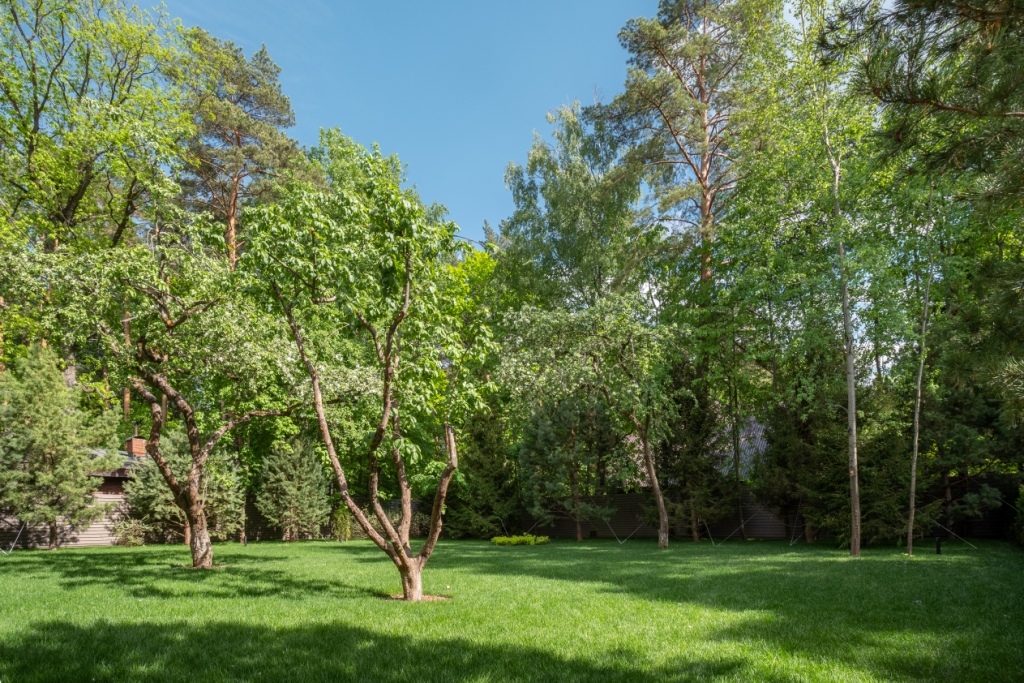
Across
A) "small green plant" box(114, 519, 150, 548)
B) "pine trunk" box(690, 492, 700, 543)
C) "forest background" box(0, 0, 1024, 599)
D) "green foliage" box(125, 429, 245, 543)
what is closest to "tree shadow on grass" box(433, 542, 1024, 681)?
"forest background" box(0, 0, 1024, 599)

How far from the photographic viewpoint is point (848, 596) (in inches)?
320

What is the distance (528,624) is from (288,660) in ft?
8.31

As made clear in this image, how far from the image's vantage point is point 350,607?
25.6ft

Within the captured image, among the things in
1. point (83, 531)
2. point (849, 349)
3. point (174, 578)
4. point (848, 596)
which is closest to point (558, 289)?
point (849, 349)

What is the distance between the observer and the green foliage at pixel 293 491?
75.2 feet

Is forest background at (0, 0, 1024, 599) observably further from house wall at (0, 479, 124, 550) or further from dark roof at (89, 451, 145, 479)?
house wall at (0, 479, 124, 550)

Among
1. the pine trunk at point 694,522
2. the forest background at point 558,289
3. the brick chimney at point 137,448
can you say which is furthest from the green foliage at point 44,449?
the pine trunk at point 694,522

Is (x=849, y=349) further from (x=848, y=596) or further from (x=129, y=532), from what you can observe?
(x=129, y=532)

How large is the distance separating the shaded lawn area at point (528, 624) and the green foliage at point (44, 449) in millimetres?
7441

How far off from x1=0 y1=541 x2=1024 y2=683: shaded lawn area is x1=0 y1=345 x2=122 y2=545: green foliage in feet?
24.4

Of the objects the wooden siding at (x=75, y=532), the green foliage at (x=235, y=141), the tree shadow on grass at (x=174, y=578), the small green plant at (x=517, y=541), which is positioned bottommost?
the small green plant at (x=517, y=541)

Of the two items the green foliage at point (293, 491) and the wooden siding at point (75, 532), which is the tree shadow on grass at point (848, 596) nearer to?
the green foliage at point (293, 491)

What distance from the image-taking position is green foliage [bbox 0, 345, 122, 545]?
18.0 metres

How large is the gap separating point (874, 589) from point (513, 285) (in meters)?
21.2
